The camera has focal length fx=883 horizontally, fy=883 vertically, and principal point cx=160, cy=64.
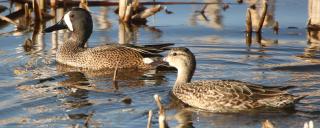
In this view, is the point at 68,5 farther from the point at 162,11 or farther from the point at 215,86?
the point at 215,86

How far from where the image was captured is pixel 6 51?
12953mm

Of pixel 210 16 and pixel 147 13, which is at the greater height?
pixel 147 13

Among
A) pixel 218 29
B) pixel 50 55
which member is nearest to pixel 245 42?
pixel 218 29

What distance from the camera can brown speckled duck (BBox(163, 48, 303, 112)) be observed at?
30.6 ft

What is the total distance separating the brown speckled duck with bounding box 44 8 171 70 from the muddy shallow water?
0.28 metres

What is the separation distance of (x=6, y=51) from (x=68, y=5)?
351 centimetres

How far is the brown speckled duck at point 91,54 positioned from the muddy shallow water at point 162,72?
0.28 meters

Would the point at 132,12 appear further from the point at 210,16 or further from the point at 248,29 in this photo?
the point at 248,29

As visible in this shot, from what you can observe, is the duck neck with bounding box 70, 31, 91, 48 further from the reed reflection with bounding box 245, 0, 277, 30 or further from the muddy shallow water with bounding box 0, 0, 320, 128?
the reed reflection with bounding box 245, 0, 277, 30

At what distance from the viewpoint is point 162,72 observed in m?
11.9

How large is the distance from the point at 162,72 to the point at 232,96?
252 cm

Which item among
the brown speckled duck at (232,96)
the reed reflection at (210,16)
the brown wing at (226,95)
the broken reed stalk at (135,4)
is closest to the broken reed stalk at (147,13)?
the broken reed stalk at (135,4)

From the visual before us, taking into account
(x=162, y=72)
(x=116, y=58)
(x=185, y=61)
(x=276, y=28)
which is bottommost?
(x=162, y=72)

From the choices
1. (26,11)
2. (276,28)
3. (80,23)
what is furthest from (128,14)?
(276,28)
